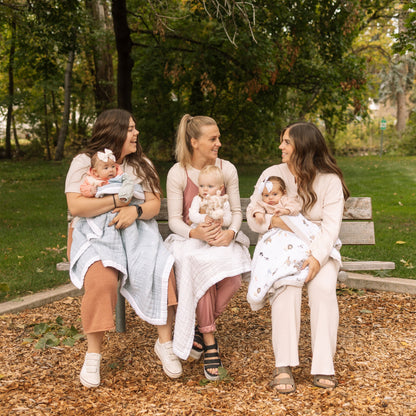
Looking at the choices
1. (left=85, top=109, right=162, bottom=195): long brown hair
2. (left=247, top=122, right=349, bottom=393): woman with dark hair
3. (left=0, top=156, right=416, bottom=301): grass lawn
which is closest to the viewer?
(left=247, top=122, right=349, bottom=393): woman with dark hair

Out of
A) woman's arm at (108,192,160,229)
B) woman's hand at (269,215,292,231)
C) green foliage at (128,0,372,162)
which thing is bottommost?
woman's hand at (269,215,292,231)

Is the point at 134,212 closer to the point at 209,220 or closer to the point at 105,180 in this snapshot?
the point at 105,180

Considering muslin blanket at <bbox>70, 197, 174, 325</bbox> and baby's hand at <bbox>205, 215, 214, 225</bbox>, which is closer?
muslin blanket at <bbox>70, 197, 174, 325</bbox>

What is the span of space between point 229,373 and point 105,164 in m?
1.53

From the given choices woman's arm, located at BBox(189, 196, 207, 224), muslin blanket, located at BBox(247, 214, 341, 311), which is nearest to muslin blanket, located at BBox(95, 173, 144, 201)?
woman's arm, located at BBox(189, 196, 207, 224)

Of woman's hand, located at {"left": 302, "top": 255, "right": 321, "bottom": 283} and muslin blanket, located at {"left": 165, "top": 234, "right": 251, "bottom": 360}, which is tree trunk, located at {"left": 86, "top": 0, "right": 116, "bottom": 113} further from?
woman's hand, located at {"left": 302, "top": 255, "right": 321, "bottom": 283}

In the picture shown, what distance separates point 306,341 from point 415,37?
16.8ft

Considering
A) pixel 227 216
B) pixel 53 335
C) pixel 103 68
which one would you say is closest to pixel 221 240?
pixel 227 216

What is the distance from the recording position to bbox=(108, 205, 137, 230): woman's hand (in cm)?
330

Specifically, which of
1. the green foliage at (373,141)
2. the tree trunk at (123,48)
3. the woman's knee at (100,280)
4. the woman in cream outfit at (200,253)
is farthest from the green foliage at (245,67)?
the green foliage at (373,141)

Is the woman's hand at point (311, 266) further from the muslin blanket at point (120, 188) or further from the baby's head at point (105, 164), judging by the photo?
the baby's head at point (105, 164)

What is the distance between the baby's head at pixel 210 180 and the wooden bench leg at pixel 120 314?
104 centimetres

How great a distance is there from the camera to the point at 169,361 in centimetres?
317

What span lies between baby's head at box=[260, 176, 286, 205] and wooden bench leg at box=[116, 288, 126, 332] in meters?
1.32
